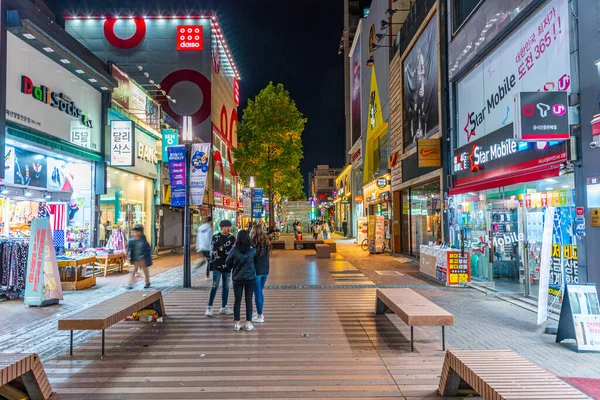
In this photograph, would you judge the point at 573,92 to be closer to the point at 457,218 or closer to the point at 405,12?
the point at 457,218

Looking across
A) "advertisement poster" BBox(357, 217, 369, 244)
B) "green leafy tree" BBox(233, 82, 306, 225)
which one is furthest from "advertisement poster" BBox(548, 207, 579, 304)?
"green leafy tree" BBox(233, 82, 306, 225)

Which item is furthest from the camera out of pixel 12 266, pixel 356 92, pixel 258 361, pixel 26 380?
Result: pixel 356 92

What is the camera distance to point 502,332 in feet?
22.4

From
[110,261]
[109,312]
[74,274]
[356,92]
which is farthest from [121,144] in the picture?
[356,92]

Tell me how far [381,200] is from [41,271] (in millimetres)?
19800

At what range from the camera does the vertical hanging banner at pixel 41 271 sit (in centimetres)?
910

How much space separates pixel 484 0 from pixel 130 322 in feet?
38.8

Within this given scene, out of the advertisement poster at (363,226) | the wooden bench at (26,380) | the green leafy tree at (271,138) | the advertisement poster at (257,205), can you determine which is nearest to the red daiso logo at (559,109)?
the wooden bench at (26,380)

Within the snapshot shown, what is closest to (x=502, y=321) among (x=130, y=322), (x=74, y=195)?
(x=130, y=322)

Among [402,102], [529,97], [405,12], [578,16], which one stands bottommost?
[529,97]

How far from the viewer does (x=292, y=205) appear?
192ft

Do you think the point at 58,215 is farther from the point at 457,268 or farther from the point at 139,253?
the point at 457,268

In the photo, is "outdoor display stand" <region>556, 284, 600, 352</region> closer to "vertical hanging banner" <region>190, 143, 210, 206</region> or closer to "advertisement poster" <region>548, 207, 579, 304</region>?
"advertisement poster" <region>548, 207, 579, 304</region>

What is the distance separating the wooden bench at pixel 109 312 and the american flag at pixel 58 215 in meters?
8.44
